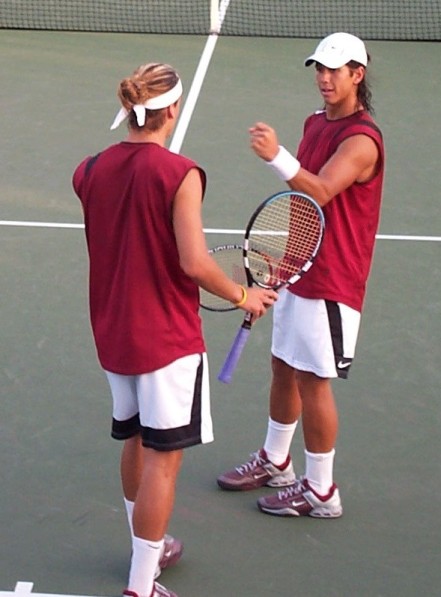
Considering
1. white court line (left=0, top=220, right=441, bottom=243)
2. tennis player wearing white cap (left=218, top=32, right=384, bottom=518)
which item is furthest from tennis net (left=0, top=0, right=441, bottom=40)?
tennis player wearing white cap (left=218, top=32, right=384, bottom=518)

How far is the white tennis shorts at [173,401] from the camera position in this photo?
3.67 meters

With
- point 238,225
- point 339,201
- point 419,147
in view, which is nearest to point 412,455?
point 339,201

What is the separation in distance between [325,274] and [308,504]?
840 millimetres

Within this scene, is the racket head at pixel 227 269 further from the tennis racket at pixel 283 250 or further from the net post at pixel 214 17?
the net post at pixel 214 17

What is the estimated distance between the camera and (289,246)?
412cm

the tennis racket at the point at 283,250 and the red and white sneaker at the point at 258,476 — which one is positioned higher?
the tennis racket at the point at 283,250

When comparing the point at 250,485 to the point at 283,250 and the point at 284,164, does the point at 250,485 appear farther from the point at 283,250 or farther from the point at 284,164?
the point at 284,164

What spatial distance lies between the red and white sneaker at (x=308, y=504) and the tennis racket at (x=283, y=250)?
23.6 inches

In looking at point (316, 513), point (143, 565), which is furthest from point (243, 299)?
point (316, 513)

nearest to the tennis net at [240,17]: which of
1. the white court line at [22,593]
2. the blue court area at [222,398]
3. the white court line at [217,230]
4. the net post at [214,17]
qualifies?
the net post at [214,17]

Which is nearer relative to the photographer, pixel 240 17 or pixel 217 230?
pixel 217 230

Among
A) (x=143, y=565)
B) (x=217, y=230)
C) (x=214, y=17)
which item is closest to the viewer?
(x=143, y=565)

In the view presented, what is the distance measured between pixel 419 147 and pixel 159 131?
4.90m

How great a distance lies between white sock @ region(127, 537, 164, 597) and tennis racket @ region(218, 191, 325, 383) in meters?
0.56
